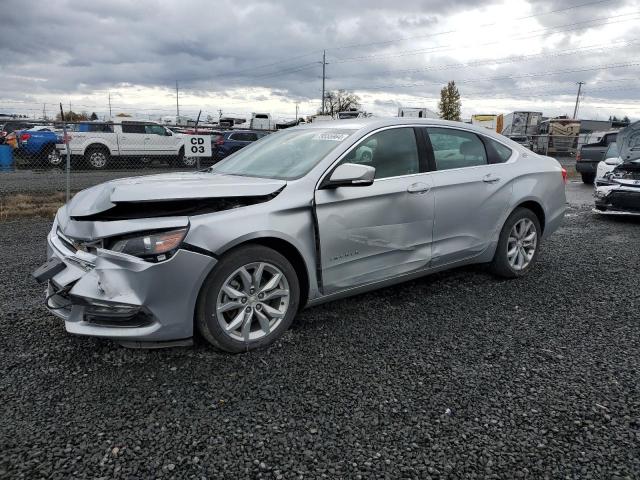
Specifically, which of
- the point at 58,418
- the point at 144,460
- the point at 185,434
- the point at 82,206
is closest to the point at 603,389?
the point at 185,434

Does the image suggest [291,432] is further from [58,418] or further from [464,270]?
[464,270]

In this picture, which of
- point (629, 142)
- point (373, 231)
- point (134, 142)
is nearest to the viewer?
point (373, 231)

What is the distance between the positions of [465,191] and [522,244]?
3.50 ft

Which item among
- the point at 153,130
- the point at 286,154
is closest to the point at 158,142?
the point at 153,130

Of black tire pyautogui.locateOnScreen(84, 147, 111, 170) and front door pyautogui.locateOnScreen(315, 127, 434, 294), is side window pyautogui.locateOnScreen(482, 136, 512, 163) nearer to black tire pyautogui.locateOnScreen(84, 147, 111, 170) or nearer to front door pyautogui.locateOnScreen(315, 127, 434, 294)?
front door pyautogui.locateOnScreen(315, 127, 434, 294)

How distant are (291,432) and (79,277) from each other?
155cm

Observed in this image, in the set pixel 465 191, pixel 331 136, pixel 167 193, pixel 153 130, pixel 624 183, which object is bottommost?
pixel 624 183

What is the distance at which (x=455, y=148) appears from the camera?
4395 mm

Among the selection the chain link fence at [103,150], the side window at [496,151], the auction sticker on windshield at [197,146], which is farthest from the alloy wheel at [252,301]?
the chain link fence at [103,150]

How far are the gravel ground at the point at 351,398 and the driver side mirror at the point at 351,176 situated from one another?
1.07m

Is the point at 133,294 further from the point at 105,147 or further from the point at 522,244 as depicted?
the point at 105,147

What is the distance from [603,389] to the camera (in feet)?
9.31

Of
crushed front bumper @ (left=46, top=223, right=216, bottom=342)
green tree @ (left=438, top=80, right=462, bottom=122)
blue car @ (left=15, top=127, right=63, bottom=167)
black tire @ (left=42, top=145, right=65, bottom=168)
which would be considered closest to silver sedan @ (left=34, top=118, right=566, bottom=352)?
crushed front bumper @ (left=46, top=223, right=216, bottom=342)

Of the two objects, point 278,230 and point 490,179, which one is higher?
point 490,179
